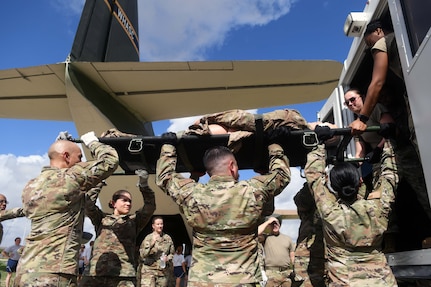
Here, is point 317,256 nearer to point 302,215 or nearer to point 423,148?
point 302,215

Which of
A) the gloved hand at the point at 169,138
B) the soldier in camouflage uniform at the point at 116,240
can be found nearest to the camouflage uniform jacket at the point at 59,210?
the gloved hand at the point at 169,138

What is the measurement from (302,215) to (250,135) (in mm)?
1285

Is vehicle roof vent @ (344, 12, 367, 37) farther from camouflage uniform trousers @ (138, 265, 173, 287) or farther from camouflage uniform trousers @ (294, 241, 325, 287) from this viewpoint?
camouflage uniform trousers @ (138, 265, 173, 287)

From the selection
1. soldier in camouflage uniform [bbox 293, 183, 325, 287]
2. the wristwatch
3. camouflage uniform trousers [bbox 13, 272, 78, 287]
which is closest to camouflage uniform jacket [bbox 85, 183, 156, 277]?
camouflage uniform trousers [bbox 13, 272, 78, 287]

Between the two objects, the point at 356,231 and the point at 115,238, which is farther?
the point at 115,238

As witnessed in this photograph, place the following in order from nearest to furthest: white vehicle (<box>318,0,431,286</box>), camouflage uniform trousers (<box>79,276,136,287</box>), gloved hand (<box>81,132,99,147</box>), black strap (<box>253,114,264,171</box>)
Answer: white vehicle (<box>318,0,431,286</box>) → black strap (<box>253,114,264,171</box>) → gloved hand (<box>81,132,99,147</box>) → camouflage uniform trousers (<box>79,276,136,287</box>)

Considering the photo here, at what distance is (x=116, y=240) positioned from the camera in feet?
13.2

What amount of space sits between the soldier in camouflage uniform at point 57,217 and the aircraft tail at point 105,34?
3.69 meters

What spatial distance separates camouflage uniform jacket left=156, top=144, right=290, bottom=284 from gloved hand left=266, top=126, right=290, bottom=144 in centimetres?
28

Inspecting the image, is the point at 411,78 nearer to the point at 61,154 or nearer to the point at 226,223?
the point at 226,223

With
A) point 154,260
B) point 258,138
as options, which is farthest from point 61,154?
point 154,260

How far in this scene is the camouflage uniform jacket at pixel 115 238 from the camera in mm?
3869

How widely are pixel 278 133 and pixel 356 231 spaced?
0.85 metres

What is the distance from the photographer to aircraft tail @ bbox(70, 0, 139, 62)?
6963 millimetres
